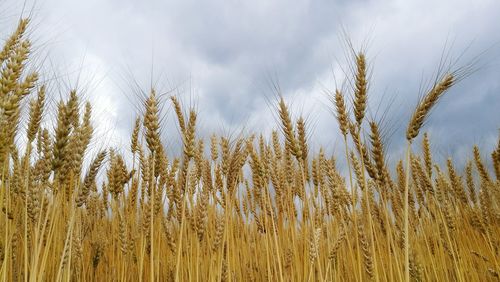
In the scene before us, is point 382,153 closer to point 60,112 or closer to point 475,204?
point 60,112

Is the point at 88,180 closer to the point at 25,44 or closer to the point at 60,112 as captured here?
the point at 60,112

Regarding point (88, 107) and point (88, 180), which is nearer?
point (88, 180)

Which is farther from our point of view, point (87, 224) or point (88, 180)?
point (87, 224)

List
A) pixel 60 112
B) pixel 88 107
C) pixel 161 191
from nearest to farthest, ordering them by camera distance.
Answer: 1. pixel 60 112
2. pixel 88 107
3. pixel 161 191

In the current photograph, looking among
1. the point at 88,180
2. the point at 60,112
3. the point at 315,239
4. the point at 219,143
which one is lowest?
the point at 315,239

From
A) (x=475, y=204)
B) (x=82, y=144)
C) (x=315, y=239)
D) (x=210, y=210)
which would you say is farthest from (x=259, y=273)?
(x=475, y=204)

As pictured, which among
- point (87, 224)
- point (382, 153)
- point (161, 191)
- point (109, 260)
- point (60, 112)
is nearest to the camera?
point (60, 112)

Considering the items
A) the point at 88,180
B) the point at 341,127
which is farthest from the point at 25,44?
the point at 341,127

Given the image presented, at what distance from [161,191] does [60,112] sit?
107cm

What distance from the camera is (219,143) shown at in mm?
3045

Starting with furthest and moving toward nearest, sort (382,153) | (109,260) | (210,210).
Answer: (210,210), (109,260), (382,153)

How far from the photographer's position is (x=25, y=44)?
1958mm

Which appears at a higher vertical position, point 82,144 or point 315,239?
point 82,144

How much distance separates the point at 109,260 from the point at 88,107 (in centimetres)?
147
